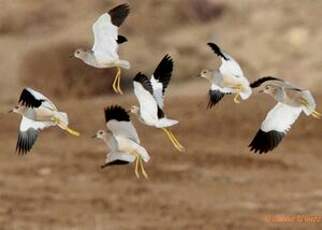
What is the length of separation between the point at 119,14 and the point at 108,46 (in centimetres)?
44

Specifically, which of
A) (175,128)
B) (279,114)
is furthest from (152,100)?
(175,128)

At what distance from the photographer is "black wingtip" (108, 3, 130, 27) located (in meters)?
4.93

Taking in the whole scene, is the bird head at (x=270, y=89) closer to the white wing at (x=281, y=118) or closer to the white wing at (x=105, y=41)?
the white wing at (x=281, y=118)

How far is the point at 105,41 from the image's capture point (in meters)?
→ 4.65

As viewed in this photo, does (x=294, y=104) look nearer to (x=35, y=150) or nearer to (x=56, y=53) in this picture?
(x=35, y=150)

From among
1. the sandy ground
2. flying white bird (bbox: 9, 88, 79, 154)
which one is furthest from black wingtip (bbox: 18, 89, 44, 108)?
the sandy ground

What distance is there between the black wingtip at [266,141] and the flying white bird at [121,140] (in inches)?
17.9

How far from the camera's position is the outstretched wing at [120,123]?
4414 millimetres

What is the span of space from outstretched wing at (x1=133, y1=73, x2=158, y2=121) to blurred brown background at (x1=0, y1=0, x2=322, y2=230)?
888cm

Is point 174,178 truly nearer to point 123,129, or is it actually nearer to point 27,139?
point 27,139

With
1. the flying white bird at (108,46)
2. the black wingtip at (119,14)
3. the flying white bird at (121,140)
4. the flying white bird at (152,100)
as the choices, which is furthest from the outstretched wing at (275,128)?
the black wingtip at (119,14)

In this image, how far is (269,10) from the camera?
73.9 feet

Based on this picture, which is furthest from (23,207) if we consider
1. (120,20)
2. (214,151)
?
(120,20)

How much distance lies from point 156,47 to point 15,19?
3105 millimetres
